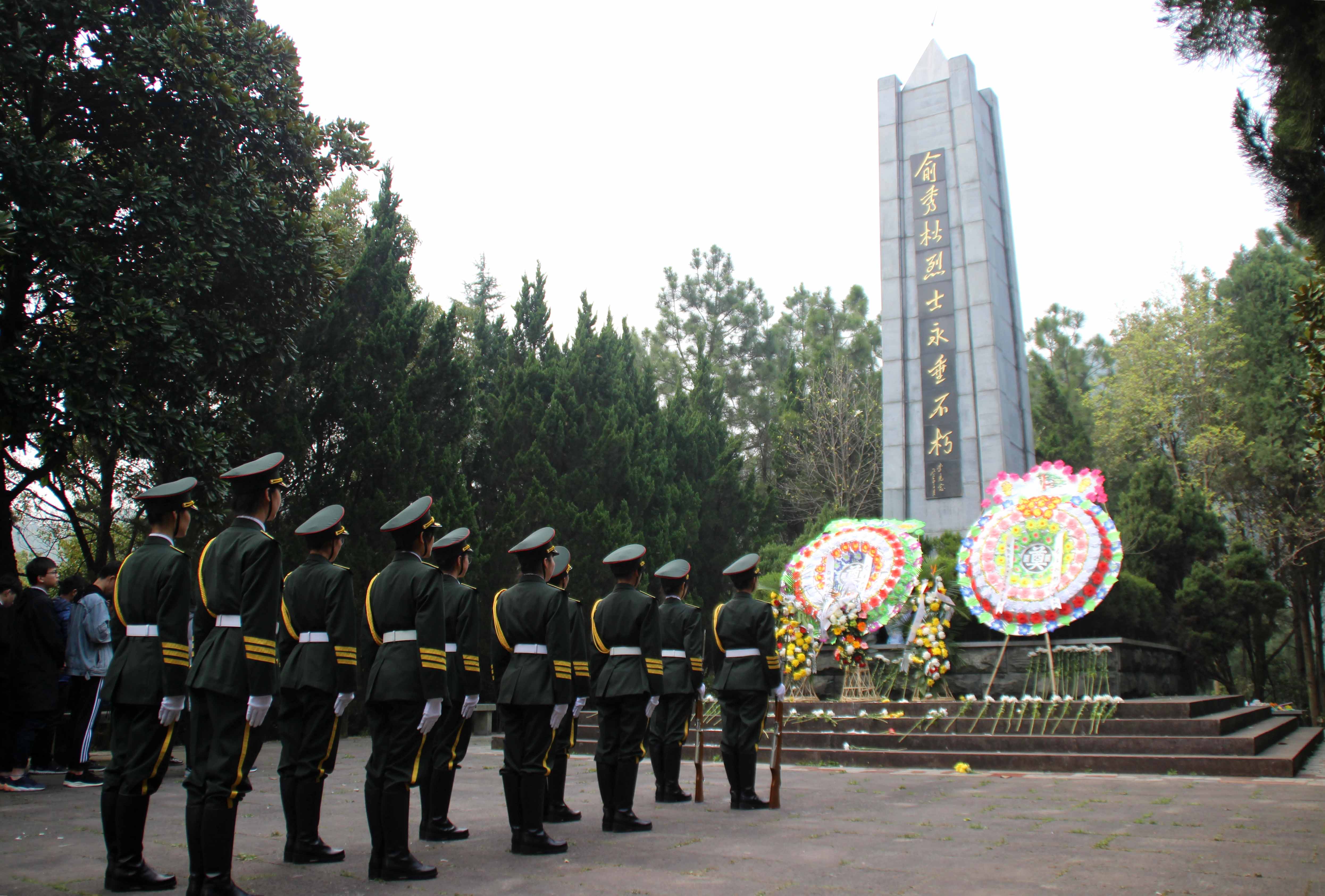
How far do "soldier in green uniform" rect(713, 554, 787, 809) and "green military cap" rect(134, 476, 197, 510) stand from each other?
11.1ft

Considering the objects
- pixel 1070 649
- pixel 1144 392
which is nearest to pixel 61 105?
pixel 1070 649

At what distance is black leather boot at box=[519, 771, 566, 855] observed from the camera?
4469 mm

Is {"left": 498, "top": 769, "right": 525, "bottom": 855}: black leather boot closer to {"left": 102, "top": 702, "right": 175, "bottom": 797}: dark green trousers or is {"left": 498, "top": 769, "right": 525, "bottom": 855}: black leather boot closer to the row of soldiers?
the row of soldiers

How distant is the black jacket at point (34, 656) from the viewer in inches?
270

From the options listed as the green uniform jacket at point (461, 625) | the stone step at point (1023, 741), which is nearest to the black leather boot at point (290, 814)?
the green uniform jacket at point (461, 625)

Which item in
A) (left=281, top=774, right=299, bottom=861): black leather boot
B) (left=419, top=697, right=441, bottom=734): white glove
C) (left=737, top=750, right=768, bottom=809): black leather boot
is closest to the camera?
(left=419, top=697, right=441, bottom=734): white glove

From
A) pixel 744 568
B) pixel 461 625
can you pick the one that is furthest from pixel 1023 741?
pixel 461 625

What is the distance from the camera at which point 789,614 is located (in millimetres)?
10758

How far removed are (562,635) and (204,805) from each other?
1861mm

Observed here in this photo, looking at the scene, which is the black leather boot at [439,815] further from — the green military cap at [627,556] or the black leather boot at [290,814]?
the green military cap at [627,556]

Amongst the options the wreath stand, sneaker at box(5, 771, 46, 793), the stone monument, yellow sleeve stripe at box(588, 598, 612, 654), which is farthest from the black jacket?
the stone monument

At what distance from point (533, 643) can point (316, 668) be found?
107 cm

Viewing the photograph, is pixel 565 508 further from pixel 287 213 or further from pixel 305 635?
pixel 305 635

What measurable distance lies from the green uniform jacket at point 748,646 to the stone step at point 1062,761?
222 cm
